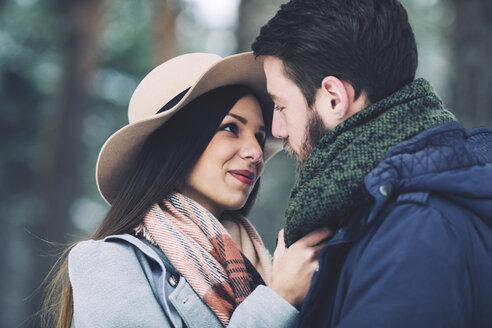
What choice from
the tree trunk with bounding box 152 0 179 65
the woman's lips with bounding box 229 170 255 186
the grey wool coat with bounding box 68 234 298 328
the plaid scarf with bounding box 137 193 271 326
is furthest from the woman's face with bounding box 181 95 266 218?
the tree trunk with bounding box 152 0 179 65

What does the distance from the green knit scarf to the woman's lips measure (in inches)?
33.8

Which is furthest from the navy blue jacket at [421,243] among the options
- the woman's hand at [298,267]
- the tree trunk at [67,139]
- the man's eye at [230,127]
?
the tree trunk at [67,139]

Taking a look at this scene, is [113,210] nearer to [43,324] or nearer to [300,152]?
[43,324]

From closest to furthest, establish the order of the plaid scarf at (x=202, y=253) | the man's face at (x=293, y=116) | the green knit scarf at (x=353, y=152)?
the green knit scarf at (x=353, y=152) → the man's face at (x=293, y=116) → the plaid scarf at (x=202, y=253)

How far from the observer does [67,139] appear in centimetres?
1020

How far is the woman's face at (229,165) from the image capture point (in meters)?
2.68

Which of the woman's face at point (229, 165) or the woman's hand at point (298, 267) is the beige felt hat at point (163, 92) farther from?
the woman's hand at point (298, 267)

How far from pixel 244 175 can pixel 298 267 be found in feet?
2.80

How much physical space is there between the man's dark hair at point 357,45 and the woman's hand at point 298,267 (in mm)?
541

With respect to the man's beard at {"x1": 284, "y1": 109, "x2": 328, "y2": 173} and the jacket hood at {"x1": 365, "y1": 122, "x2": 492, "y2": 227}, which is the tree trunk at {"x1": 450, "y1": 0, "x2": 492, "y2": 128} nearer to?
the man's beard at {"x1": 284, "y1": 109, "x2": 328, "y2": 173}

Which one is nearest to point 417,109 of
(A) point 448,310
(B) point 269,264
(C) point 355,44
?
(C) point 355,44

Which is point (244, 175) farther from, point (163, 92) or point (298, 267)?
point (298, 267)

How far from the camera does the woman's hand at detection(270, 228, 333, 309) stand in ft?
6.29

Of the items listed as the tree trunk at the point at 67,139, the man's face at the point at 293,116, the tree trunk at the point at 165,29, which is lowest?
the tree trunk at the point at 67,139
